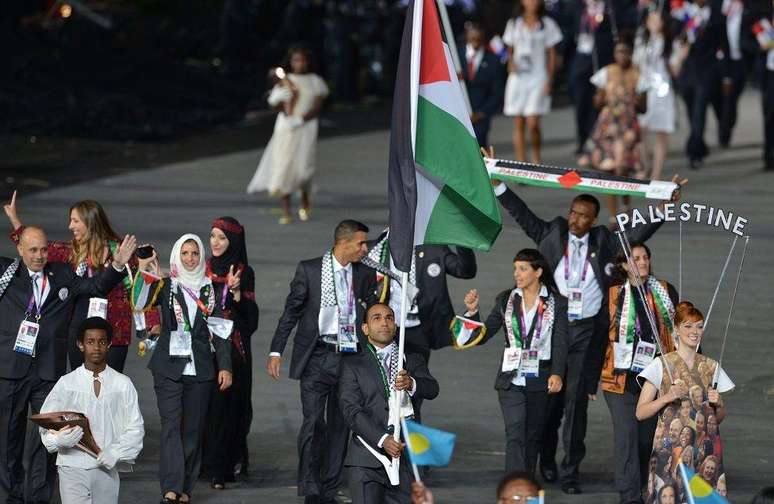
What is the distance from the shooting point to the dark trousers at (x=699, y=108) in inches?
916

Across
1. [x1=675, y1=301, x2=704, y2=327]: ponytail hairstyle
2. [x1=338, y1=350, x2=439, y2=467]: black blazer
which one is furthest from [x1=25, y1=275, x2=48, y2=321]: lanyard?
[x1=675, y1=301, x2=704, y2=327]: ponytail hairstyle

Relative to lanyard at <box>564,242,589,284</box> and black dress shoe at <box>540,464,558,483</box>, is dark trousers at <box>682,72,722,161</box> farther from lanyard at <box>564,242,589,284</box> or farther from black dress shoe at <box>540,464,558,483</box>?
black dress shoe at <box>540,464,558,483</box>

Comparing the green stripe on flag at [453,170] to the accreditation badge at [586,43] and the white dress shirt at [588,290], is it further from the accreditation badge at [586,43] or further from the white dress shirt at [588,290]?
the accreditation badge at [586,43]

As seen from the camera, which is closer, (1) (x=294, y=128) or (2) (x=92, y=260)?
(2) (x=92, y=260)

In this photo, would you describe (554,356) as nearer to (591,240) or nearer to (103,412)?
(591,240)

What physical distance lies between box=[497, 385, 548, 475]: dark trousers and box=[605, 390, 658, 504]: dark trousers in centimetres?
47

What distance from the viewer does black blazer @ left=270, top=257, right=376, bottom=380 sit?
12117 millimetres

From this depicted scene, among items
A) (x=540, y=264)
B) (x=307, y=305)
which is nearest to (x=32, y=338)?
(x=307, y=305)

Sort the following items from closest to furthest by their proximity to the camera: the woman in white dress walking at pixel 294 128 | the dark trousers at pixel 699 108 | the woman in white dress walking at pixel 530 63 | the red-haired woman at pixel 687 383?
the red-haired woman at pixel 687 383, the woman in white dress walking at pixel 294 128, the woman in white dress walking at pixel 530 63, the dark trousers at pixel 699 108

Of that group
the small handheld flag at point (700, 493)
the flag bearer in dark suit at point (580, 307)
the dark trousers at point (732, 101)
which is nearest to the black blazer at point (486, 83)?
the dark trousers at point (732, 101)

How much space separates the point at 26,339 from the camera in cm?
1191

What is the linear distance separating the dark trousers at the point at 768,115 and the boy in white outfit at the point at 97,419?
526 inches

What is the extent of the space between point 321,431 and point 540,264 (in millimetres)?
1746

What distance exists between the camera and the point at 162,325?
12117mm
